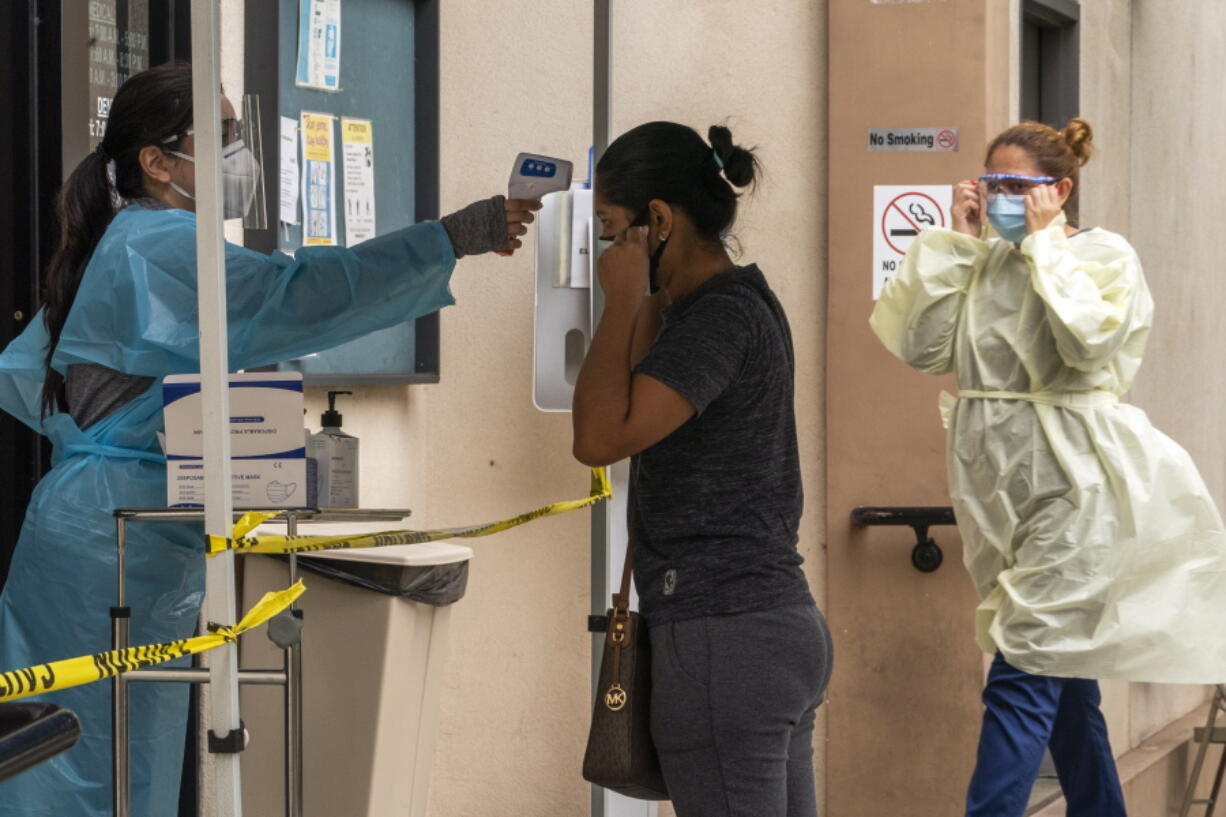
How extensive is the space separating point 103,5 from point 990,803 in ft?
8.91

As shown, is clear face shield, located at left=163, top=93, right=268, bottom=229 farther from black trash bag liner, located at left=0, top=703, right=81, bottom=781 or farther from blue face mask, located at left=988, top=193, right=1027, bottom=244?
blue face mask, located at left=988, top=193, right=1027, bottom=244

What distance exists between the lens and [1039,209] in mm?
4199

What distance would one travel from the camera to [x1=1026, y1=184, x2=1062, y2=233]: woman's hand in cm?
420

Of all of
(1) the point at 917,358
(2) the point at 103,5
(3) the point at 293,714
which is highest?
(2) the point at 103,5

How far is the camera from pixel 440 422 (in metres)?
4.60

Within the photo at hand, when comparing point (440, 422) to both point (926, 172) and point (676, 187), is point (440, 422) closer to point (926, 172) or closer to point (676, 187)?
point (926, 172)

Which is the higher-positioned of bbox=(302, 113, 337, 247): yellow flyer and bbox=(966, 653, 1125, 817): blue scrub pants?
bbox=(302, 113, 337, 247): yellow flyer

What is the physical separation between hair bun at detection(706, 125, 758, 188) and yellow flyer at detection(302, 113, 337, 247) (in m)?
1.62

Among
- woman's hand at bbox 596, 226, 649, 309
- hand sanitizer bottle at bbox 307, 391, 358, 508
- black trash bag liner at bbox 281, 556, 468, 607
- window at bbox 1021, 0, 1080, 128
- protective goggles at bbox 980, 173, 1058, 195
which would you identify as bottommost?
black trash bag liner at bbox 281, 556, 468, 607

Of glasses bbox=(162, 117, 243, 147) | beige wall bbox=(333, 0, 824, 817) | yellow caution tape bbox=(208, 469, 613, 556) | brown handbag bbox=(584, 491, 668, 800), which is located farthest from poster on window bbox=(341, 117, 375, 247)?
brown handbag bbox=(584, 491, 668, 800)

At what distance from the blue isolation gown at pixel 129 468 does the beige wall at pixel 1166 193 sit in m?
3.65

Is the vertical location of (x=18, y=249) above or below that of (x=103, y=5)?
below

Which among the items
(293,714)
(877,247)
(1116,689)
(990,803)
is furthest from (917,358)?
(1116,689)

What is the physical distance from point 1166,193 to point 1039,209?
3.26 m
